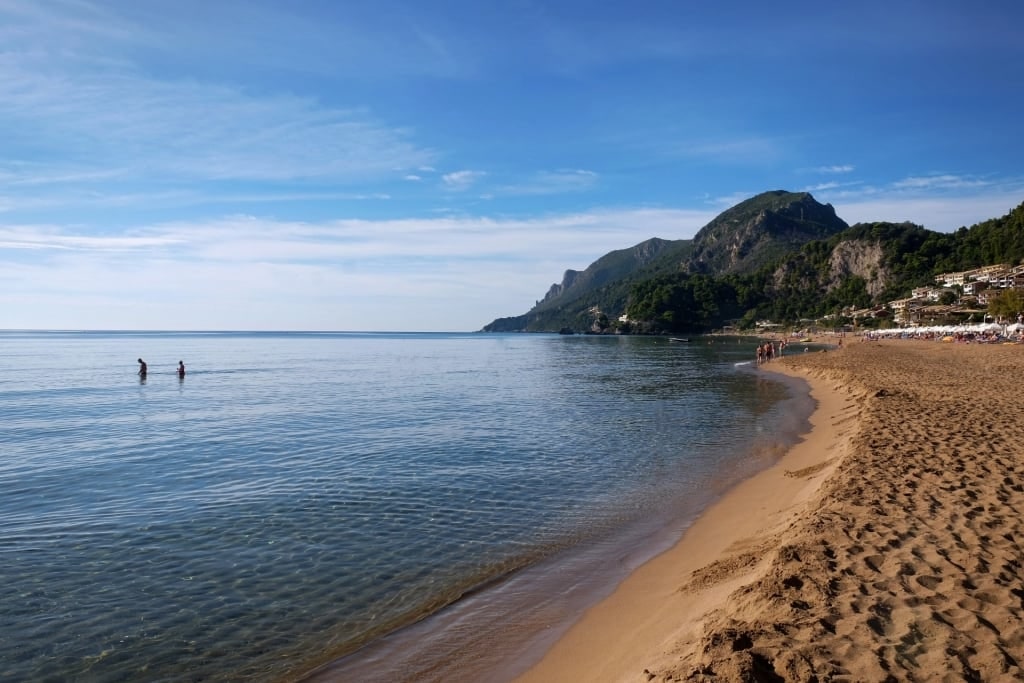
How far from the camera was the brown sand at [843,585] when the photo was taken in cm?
481

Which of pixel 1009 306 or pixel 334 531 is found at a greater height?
pixel 1009 306

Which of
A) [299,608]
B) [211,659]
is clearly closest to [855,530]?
[299,608]

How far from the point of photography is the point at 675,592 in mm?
7766

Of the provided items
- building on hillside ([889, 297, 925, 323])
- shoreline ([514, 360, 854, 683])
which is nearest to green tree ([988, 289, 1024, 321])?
building on hillside ([889, 297, 925, 323])

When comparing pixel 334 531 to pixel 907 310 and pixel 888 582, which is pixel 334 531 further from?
pixel 907 310

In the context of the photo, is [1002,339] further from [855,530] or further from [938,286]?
[938,286]

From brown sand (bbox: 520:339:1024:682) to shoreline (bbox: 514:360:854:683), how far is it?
0.03 m

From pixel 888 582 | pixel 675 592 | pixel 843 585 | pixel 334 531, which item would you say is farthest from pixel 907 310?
pixel 334 531

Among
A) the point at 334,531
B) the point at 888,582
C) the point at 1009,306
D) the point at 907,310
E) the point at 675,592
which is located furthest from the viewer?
the point at 907,310

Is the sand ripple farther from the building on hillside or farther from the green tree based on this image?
the building on hillside

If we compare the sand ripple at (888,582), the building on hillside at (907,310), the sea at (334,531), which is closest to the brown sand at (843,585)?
the sand ripple at (888,582)

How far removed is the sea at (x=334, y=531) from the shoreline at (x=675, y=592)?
349mm

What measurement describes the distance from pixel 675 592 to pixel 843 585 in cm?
219

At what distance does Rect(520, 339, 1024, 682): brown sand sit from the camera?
4.81 meters
